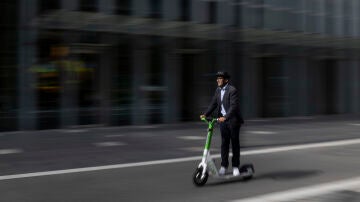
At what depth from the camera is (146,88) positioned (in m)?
22.0

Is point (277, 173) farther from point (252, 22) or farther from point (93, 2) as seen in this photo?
point (252, 22)

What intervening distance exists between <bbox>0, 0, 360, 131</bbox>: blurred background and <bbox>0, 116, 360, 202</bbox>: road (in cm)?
171

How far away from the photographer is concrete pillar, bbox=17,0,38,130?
18.8 metres

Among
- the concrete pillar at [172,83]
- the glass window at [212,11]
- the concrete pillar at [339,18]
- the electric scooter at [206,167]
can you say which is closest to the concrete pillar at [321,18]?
the concrete pillar at [339,18]

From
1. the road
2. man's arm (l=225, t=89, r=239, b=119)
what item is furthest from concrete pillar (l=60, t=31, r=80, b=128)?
man's arm (l=225, t=89, r=239, b=119)

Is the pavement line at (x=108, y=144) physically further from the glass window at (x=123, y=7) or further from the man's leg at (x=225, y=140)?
the glass window at (x=123, y=7)

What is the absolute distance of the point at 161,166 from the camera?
428 inches

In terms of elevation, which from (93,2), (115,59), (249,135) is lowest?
(249,135)

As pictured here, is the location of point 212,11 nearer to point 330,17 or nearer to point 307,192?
point 330,17

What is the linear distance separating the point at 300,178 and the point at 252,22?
54.2ft

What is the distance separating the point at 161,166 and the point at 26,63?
9.54 metres

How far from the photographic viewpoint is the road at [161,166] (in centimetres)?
799

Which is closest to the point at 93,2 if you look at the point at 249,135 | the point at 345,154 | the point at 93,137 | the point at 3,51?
the point at 3,51

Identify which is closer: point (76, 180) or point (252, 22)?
point (76, 180)
